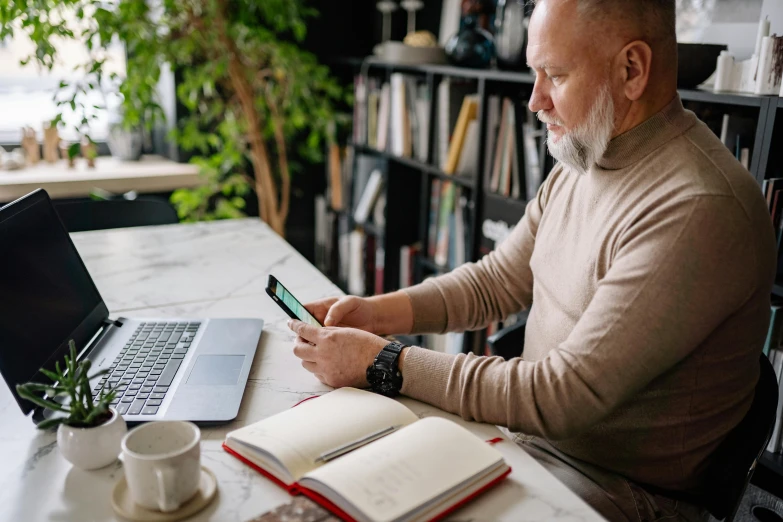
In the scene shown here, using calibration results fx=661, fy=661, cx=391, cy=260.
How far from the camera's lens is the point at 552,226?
1334 mm

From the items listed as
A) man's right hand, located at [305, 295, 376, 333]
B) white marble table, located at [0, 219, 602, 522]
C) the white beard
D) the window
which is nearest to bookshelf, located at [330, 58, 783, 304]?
the white beard

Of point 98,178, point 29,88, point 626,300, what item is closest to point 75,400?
point 626,300

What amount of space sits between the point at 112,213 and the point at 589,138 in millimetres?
1615

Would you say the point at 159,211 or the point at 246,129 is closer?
the point at 159,211

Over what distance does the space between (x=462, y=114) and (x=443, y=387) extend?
150 cm

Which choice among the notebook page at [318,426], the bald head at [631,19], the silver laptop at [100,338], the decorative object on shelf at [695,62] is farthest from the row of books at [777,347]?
the silver laptop at [100,338]

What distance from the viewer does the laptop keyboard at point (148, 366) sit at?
40.8 inches

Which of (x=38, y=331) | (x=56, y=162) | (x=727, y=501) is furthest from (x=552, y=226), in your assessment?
(x=56, y=162)

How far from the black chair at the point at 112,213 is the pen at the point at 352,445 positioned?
1.50 m

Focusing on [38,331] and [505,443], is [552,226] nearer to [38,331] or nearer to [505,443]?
[505,443]

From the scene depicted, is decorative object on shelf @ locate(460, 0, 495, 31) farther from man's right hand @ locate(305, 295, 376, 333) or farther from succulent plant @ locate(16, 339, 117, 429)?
succulent plant @ locate(16, 339, 117, 429)

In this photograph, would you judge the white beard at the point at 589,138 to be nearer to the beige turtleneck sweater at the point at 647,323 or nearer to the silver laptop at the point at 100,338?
the beige turtleneck sweater at the point at 647,323

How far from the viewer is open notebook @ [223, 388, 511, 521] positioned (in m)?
0.79

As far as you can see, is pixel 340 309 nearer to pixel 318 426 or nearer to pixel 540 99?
pixel 318 426
